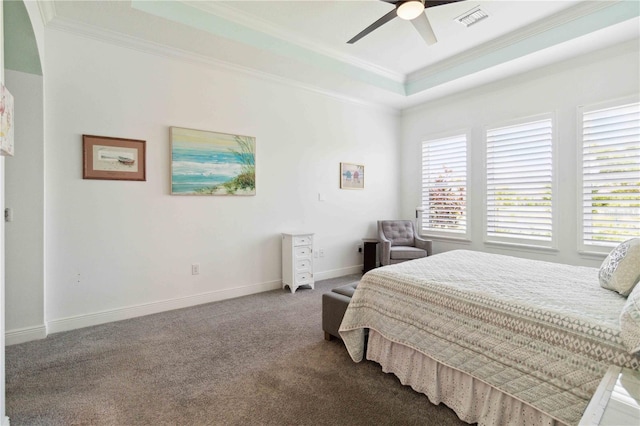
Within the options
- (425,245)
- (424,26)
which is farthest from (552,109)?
(425,245)

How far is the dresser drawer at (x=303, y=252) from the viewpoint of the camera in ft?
13.8

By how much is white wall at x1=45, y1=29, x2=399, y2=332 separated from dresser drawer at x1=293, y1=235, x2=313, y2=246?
1.09 ft

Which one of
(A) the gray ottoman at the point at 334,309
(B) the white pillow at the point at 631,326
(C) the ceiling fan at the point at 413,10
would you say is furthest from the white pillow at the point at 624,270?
(C) the ceiling fan at the point at 413,10

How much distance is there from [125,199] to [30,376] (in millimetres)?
1688

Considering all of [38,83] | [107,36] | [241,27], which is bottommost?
[38,83]

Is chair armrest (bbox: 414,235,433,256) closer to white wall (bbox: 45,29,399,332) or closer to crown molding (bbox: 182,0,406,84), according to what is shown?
white wall (bbox: 45,29,399,332)

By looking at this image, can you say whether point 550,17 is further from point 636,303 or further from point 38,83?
point 38,83

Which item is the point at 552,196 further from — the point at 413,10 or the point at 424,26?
the point at 413,10

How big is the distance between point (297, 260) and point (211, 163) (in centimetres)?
169

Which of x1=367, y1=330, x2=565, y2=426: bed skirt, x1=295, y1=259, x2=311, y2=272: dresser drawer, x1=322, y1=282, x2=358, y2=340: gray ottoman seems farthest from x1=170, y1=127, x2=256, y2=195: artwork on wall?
x1=367, y1=330, x2=565, y2=426: bed skirt

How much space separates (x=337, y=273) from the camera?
5.03 meters

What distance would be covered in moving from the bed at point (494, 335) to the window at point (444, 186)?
2.54 m

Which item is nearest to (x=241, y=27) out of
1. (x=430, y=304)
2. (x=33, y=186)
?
(x=33, y=186)

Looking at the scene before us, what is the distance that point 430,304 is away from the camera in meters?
1.95
